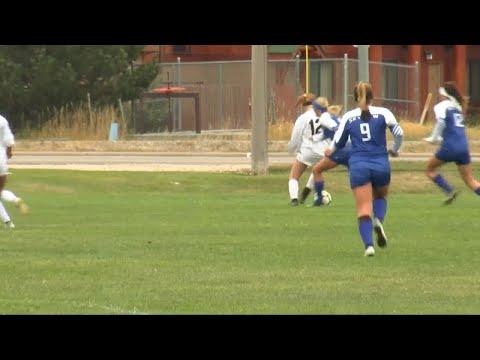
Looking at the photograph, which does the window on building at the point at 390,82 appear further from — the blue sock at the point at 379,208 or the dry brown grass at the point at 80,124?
the blue sock at the point at 379,208

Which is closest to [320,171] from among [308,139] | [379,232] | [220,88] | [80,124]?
[308,139]

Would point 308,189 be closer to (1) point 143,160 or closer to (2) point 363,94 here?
(2) point 363,94

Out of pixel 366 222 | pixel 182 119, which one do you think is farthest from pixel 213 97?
pixel 366 222

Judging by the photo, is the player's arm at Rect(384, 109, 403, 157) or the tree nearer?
the player's arm at Rect(384, 109, 403, 157)

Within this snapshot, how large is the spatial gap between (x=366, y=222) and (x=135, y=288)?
3344 mm

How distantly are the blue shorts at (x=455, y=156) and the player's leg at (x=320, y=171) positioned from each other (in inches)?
68.1

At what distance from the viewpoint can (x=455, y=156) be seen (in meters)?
20.5

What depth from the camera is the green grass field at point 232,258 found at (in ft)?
38.1

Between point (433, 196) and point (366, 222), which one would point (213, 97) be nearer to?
point (433, 196)

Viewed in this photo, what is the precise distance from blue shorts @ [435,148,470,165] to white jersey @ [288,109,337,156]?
94.5 inches

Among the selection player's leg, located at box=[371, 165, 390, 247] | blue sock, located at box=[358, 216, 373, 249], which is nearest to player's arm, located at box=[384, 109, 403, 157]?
player's leg, located at box=[371, 165, 390, 247]

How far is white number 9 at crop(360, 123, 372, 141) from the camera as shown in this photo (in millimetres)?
14961

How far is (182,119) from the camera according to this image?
1961 inches

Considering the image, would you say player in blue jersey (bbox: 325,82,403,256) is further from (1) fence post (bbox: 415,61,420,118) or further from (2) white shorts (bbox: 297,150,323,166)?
(1) fence post (bbox: 415,61,420,118)
